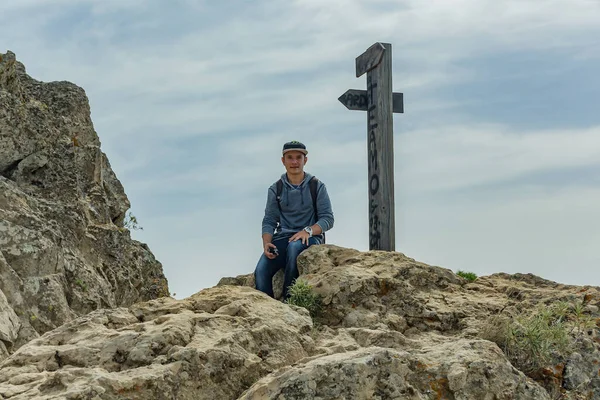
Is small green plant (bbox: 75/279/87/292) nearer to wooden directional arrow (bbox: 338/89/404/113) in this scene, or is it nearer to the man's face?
the man's face

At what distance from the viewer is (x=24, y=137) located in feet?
36.7

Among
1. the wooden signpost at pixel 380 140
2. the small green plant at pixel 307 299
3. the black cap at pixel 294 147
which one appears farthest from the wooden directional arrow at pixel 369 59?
the small green plant at pixel 307 299

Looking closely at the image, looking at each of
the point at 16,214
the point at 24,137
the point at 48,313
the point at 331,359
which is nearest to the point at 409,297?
the point at 331,359

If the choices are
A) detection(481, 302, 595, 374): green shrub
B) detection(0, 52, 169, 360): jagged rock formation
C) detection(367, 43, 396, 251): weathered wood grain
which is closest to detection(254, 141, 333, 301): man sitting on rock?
detection(367, 43, 396, 251): weathered wood grain

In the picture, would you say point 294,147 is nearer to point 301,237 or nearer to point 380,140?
point 301,237

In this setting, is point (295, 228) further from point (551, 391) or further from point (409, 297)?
point (551, 391)

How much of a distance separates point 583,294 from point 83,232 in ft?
24.1

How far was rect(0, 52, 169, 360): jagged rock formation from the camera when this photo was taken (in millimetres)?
9586

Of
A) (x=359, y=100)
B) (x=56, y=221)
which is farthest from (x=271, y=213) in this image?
(x=359, y=100)

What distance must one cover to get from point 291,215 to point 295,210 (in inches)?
3.8

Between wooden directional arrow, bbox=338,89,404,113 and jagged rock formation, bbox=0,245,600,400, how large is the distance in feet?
15.8

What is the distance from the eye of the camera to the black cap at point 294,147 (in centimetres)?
1025

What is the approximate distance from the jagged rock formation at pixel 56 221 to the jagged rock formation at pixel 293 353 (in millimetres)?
2557

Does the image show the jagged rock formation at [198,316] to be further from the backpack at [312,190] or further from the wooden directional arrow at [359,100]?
the wooden directional arrow at [359,100]
